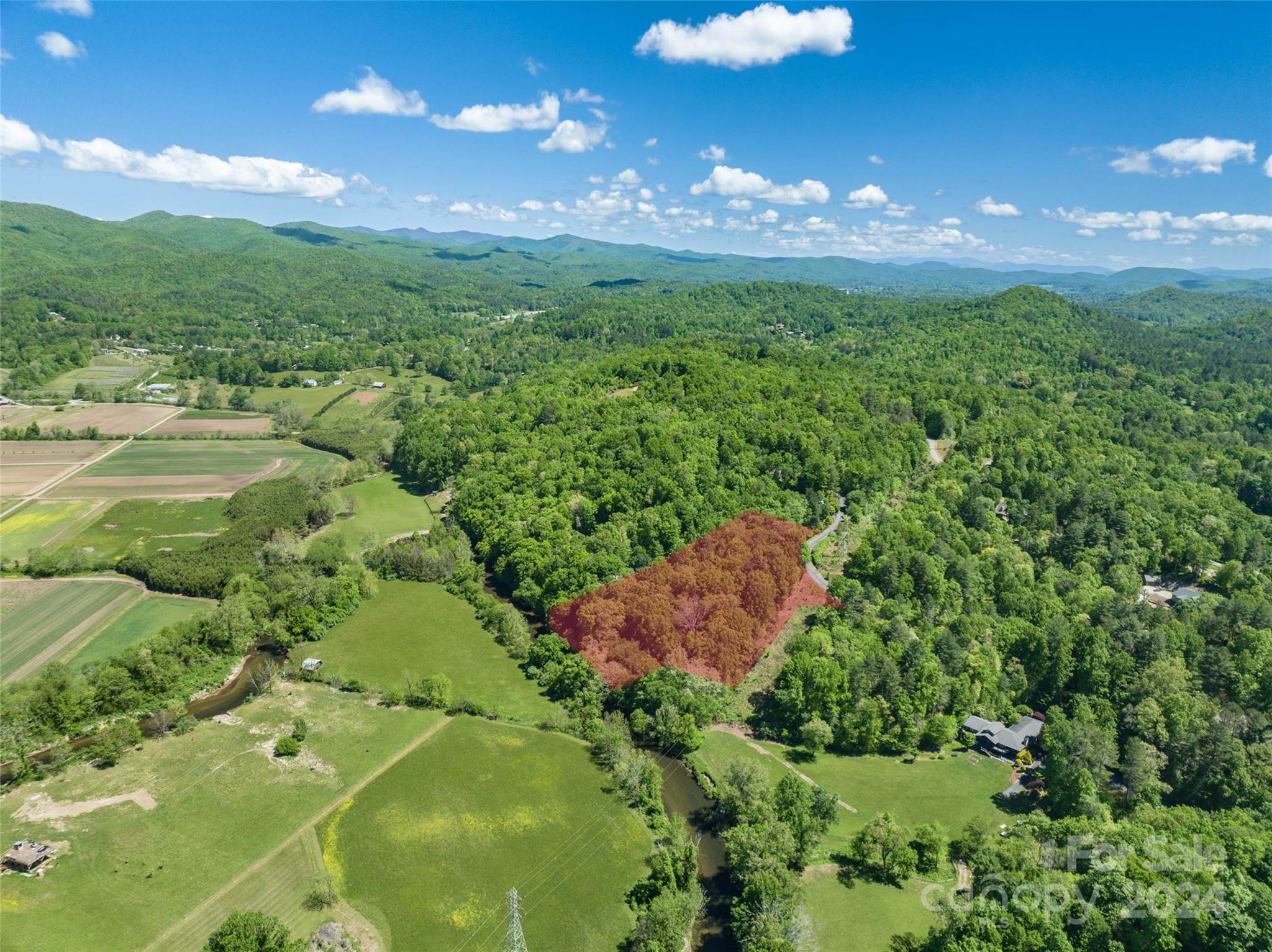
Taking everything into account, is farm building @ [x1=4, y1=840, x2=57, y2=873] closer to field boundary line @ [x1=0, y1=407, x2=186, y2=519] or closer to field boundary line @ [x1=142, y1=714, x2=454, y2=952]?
field boundary line @ [x1=142, y1=714, x2=454, y2=952]

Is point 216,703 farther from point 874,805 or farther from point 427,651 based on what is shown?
point 874,805

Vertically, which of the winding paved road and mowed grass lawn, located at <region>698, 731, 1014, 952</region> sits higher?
the winding paved road

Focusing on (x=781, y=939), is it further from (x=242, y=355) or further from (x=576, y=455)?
(x=242, y=355)

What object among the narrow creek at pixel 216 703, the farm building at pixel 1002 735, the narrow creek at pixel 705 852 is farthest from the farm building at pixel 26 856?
the farm building at pixel 1002 735

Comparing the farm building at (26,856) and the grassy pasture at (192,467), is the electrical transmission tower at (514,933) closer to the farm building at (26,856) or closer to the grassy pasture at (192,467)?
the farm building at (26,856)

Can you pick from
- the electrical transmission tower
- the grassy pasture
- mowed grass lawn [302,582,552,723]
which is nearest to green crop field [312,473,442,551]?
the grassy pasture

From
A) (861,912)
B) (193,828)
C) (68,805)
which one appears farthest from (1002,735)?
(68,805)
